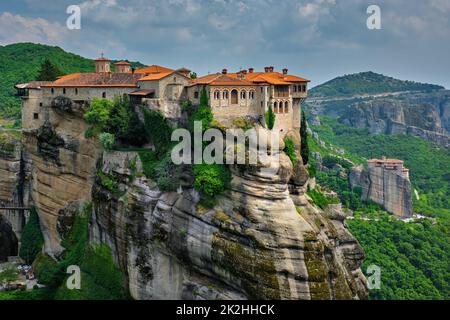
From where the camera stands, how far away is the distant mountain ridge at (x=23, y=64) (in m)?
85.9

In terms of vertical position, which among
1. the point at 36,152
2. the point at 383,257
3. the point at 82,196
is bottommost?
the point at 383,257

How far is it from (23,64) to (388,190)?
215 ft

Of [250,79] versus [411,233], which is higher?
[250,79]

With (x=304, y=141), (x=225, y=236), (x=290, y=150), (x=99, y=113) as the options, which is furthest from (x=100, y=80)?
(x=225, y=236)

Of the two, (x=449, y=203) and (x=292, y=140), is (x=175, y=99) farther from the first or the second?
(x=449, y=203)

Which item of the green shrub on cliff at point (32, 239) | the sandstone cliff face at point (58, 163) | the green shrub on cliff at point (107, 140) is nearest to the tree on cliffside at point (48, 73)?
the sandstone cliff face at point (58, 163)

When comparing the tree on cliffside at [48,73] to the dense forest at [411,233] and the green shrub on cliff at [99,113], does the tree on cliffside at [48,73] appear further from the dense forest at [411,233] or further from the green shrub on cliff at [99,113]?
the dense forest at [411,233]

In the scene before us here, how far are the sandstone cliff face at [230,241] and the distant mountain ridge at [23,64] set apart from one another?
43969 mm

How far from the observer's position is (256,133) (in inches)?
1615

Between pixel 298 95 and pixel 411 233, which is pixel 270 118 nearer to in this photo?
pixel 298 95

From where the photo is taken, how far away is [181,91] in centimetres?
4738

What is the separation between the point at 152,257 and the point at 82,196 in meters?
13.9

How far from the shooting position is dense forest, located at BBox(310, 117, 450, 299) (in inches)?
2569
